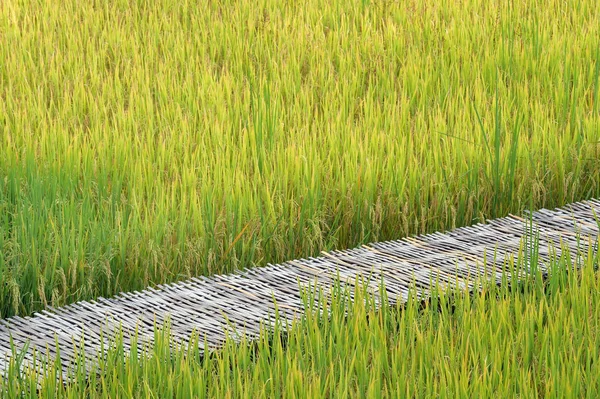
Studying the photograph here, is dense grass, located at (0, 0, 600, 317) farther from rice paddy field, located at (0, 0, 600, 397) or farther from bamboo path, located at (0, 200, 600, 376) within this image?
bamboo path, located at (0, 200, 600, 376)

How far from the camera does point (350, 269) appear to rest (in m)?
2.29

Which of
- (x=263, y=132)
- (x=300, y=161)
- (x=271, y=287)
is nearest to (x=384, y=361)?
(x=271, y=287)

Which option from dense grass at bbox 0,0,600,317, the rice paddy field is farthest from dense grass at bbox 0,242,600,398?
dense grass at bbox 0,0,600,317

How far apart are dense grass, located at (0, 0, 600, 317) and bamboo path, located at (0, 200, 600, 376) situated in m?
0.21

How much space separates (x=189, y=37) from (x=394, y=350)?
2.65 meters

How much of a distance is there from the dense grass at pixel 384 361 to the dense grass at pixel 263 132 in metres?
0.52

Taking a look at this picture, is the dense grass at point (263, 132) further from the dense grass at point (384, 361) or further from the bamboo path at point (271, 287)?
the dense grass at point (384, 361)

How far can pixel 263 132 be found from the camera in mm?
3188

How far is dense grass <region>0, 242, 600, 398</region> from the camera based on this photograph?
5.59 ft

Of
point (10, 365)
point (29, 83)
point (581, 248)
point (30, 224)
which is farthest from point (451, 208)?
point (29, 83)

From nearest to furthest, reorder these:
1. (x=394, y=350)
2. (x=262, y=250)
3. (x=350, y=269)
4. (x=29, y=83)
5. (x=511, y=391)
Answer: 1. (x=511, y=391)
2. (x=394, y=350)
3. (x=350, y=269)
4. (x=262, y=250)
5. (x=29, y=83)

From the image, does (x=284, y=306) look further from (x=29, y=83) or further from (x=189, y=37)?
(x=189, y=37)

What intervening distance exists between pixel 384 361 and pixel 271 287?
0.43 m

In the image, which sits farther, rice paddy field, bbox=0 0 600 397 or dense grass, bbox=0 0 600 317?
dense grass, bbox=0 0 600 317
